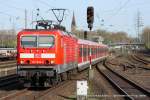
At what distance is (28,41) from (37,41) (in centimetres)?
47

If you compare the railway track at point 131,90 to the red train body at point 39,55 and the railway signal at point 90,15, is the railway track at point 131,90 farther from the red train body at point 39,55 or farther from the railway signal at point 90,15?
the railway signal at point 90,15

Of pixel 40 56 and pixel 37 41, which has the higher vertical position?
pixel 37 41

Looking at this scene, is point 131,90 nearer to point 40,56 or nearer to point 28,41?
Answer: point 40,56

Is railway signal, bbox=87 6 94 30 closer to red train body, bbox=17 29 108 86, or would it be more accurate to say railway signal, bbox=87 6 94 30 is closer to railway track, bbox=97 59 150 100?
railway track, bbox=97 59 150 100

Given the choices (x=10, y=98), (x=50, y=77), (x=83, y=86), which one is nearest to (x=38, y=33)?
(x=50, y=77)

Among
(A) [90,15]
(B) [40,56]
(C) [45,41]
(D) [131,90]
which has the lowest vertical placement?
(D) [131,90]

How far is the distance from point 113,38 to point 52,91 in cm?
17058

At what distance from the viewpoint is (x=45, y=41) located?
2070cm

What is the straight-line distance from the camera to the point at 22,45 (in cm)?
2072

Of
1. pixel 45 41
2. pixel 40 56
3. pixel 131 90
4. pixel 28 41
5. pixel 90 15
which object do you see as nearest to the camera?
pixel 40 56

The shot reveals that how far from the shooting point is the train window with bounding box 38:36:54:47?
67.7 ft

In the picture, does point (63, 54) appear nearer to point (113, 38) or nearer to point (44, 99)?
point (44, 99)

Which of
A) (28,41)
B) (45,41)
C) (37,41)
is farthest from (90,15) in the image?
(28,41)

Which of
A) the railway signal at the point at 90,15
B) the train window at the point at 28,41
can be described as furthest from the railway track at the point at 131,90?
the train window at the point at 28,41
